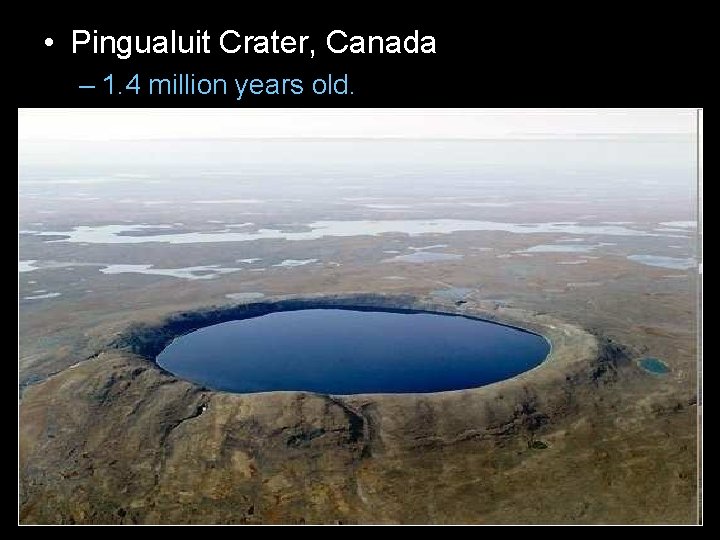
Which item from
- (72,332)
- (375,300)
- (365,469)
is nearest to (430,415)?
(365,469)

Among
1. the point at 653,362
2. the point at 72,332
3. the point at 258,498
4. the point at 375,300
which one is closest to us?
the point at 258,498

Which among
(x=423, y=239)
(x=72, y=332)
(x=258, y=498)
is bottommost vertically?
(x=258, y=498)

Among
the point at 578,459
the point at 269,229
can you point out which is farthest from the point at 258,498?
the point at 269,229

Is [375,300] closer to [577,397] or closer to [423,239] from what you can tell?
[577,397]

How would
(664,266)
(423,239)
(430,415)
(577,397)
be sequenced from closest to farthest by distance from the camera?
1. (430,415)
2. (577,397)
3. (664,266)
4. (423,239)

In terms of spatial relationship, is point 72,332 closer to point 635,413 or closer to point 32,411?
point 32,411

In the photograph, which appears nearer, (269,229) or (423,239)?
(423,239)

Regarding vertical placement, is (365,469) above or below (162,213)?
below
